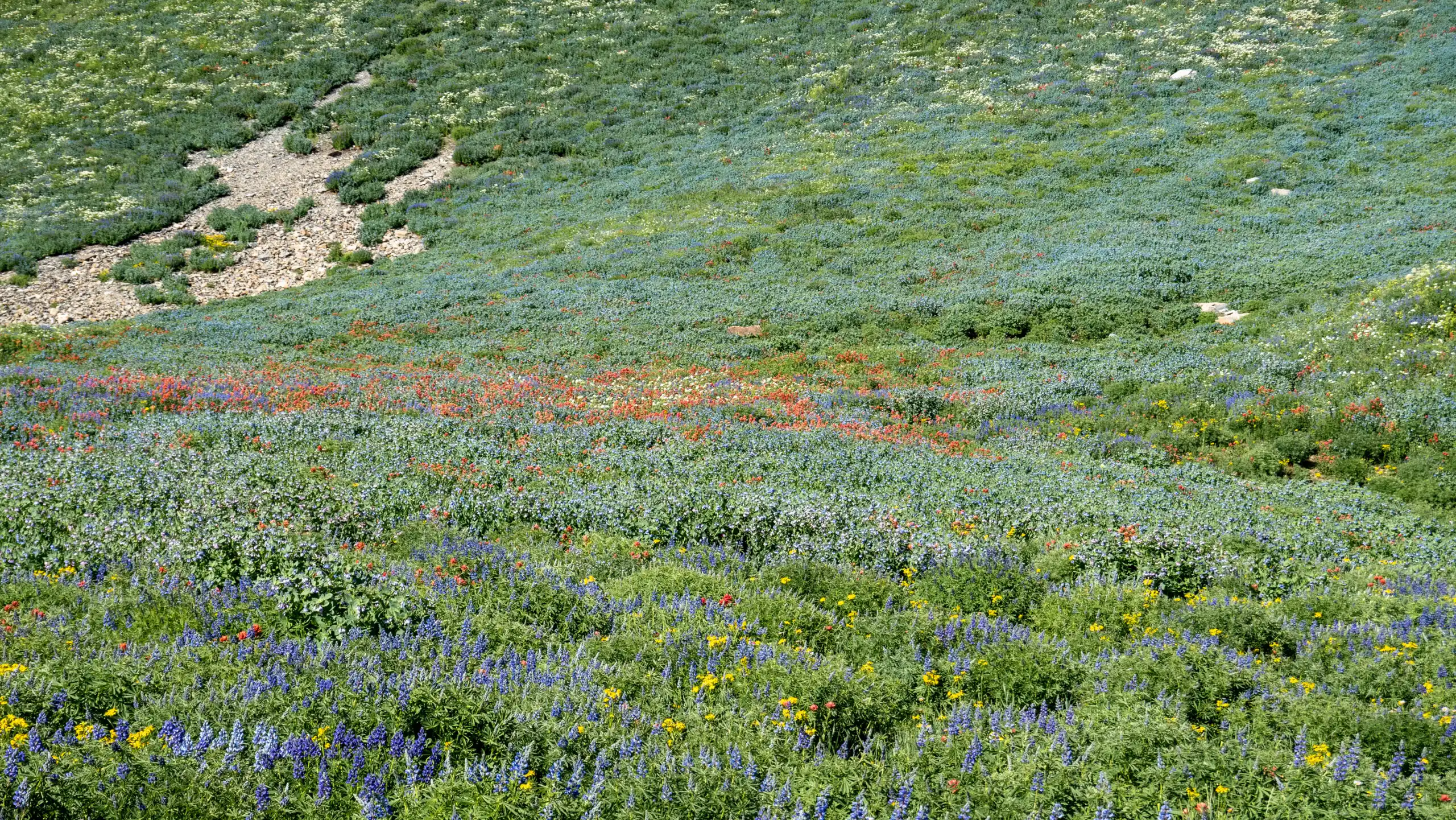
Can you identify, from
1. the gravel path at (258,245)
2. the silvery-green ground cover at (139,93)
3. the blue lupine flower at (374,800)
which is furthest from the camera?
the silvery-green ground cover at (139,93)

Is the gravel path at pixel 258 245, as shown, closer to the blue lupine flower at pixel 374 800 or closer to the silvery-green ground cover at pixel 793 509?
the silvery-green ground cover at pixel 793 509

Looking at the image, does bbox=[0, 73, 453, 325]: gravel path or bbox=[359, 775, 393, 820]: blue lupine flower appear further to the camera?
bbox=[0, 73, 453, 325]: gravel path

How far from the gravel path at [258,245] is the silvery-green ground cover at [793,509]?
2.15 m

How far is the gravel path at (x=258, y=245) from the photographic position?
95.6ft

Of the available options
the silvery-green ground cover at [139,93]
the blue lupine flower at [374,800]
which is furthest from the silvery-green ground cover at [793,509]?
the silvery-green ground cover at [139,93]

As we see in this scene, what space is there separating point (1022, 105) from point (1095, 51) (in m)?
8.99

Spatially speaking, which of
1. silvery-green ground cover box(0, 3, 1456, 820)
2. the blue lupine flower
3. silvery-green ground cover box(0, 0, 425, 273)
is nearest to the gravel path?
silvery-green ground cover box(0, 0, 425, 273)

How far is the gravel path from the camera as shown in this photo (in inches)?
1147

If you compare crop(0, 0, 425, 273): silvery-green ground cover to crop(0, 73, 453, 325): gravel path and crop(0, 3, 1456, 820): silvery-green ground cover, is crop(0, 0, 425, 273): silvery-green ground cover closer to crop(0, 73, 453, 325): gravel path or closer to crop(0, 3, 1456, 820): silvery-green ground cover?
crop(0, 73, 453, 325): gravel path

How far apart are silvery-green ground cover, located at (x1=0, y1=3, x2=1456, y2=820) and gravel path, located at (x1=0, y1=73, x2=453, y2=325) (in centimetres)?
215

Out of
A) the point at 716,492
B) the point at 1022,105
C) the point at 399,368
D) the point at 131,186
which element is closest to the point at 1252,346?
the point at 716,492

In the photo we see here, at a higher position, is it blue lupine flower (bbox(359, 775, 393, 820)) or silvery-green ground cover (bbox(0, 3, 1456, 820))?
blue lupine flower (bbox(359, 775, 393, 820))

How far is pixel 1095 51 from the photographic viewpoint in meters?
49.4

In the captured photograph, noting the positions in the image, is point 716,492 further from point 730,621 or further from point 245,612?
point 245,612
